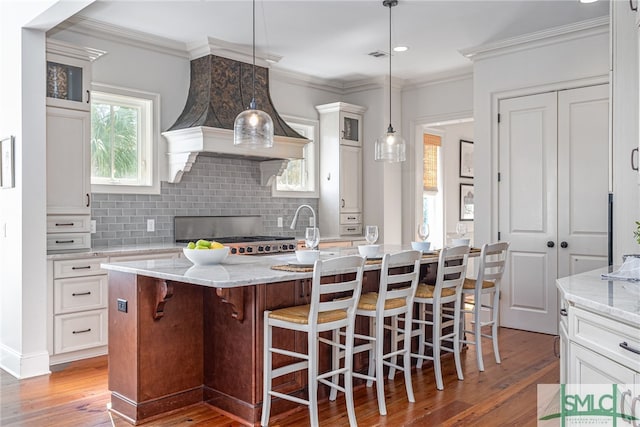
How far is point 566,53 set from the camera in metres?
4.83

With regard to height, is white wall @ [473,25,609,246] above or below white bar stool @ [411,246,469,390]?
above

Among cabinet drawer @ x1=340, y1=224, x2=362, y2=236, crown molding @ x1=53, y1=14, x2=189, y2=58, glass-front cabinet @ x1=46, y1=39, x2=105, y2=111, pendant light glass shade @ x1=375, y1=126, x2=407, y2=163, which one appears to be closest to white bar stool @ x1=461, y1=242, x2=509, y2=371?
pendant light glass shade @ x1=375, y1=126, x2=407, y2=163

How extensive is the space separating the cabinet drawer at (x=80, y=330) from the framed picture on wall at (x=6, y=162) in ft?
3.52

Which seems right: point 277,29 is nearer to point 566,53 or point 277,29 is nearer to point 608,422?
point 566,53

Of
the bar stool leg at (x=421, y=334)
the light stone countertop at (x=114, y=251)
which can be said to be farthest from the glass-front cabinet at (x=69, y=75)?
the bar stool leg at (x=421, y=334)

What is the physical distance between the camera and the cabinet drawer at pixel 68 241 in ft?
13.5

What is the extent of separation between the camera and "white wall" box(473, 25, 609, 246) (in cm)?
469

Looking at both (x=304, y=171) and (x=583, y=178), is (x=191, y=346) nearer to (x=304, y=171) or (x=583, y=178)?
(x=583, y=178)

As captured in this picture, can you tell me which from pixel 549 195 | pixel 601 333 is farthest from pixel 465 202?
pixel 601 333

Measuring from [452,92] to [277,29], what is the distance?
2.47 m

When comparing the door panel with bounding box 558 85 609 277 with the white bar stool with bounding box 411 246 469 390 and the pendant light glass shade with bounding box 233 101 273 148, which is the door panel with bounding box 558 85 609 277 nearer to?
the white bar stool with bounding box 411 246 469 390

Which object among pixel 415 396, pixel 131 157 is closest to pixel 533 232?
pixel 415 396

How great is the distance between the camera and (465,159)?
8414 millimetres

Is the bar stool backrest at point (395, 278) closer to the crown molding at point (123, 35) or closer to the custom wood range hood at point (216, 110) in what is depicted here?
the custom wood range hood at point (216, 110)
